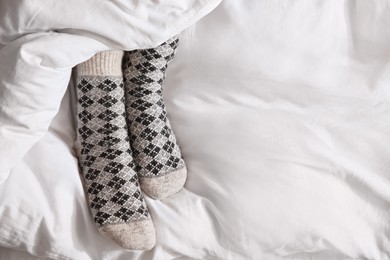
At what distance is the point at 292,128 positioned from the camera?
86cm

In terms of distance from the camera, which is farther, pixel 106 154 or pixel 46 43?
pixel 106 154

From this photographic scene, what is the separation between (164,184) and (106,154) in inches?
4.4

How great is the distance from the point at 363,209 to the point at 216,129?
11.4 inches

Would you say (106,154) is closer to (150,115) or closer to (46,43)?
(150,115)

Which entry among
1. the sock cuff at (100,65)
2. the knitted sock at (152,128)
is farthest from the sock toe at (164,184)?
the sock cuff at (100,65)

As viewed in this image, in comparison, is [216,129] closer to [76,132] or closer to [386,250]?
[76,132]

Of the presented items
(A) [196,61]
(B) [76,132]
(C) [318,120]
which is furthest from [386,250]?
(B) [76,132]

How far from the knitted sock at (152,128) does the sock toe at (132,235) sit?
68 millimetres

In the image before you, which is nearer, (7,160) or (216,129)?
(7,160)

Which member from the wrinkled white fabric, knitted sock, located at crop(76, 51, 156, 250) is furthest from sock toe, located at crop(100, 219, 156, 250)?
the wrinkled white fabric

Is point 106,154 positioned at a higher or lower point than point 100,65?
lower

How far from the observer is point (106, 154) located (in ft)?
2.77

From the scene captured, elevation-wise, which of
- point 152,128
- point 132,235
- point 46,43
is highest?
point 46,43

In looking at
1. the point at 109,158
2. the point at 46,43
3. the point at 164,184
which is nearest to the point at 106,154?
the point at 109,158
